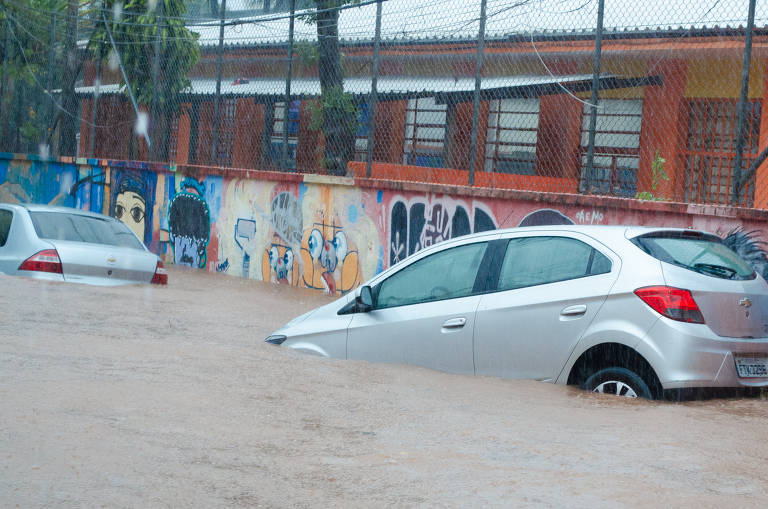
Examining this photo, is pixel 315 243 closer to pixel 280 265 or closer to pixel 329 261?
pixel 329 261

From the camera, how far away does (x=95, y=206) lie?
759 inches

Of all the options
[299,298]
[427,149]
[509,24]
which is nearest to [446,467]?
[509,24]

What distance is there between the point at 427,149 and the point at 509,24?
3164 millimetres

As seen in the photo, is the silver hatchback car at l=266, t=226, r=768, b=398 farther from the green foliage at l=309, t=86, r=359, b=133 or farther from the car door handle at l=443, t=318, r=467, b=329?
the green foliage at l=309, t=86, r=359, b=133

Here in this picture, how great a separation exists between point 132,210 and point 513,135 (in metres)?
8.23

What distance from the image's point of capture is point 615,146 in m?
12.0

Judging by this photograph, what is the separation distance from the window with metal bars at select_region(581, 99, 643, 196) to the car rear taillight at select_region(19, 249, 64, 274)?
5731mm

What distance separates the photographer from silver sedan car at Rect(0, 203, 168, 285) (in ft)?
32.6

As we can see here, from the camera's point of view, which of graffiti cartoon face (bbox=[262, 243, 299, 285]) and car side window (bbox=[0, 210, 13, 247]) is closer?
car side window (bbox=[0, 210, 13, 247])

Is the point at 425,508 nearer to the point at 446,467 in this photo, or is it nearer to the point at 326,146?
the point at 446,467

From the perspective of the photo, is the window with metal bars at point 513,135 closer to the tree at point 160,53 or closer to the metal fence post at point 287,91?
the metal fence post at point 287,91

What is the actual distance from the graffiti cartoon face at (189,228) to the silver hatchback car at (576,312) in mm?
9346

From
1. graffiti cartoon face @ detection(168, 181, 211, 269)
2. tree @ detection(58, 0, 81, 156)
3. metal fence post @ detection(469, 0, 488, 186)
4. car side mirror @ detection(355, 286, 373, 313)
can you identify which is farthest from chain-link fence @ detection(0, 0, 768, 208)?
car side mirror @ detection(355, 286, 373, 313)

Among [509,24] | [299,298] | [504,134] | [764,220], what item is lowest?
[299,298]
